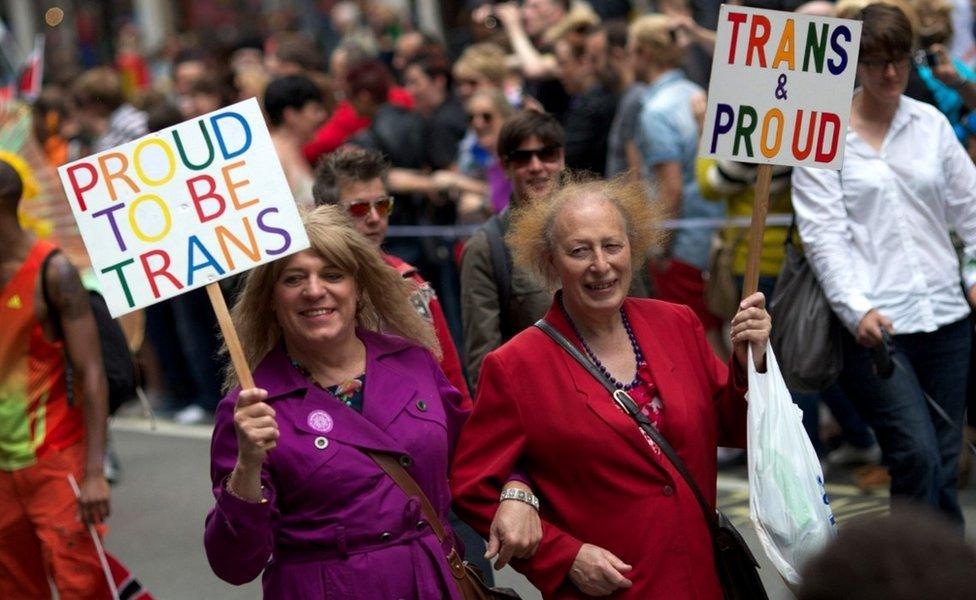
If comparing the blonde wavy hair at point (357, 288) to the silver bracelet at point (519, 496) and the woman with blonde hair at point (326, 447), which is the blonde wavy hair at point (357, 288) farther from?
the silver bracelet at point (519, 496)

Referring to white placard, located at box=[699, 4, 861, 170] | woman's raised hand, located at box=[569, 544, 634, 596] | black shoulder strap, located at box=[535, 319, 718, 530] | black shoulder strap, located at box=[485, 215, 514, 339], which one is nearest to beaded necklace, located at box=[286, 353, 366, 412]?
black shoulder strap, located at box=[535, 319, 718, 530]

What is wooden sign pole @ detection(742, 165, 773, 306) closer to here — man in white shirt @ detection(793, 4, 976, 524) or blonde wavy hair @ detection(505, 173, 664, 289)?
blonde wavy hair @ detection(505, 173, 664, 289)

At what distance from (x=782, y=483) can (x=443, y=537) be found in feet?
2.83

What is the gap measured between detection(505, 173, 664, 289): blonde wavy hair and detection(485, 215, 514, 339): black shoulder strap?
119 cm

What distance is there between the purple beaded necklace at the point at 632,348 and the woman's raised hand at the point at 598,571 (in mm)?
410

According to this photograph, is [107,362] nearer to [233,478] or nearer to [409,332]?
[409,332]

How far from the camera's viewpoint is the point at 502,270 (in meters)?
5.65

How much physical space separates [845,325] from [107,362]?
101 inches

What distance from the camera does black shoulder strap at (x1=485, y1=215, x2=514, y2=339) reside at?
5652 millimetres

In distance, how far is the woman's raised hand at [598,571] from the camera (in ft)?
12.9

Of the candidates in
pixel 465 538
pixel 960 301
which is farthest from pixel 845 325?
pixel 465 538

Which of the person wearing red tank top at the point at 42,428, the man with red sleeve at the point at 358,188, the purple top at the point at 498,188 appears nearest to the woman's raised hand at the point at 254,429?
the person wearing red tank top at the point at 42,428

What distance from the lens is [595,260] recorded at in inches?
163

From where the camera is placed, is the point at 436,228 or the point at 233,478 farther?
the point at 436,228
